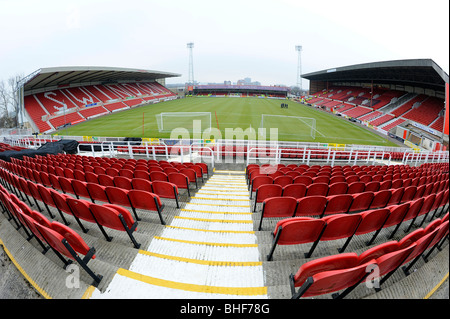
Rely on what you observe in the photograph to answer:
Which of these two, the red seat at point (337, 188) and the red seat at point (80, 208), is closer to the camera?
the red seat at point (80, 208)

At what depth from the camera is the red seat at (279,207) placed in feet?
11.2

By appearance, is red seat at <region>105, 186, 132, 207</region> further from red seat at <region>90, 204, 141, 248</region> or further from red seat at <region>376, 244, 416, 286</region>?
red seat at <region>376, 244, 416, 286</region>

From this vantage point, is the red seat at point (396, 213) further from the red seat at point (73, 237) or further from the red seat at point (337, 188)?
the red seat at point (73, 237)

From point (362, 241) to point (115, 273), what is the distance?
3686 mm

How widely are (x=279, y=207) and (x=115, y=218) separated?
253 centimetres

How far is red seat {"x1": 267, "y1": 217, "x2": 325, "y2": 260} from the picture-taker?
8.45 ft

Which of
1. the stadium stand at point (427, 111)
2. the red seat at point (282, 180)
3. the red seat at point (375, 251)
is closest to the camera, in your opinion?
the red seat at point (375, 251)

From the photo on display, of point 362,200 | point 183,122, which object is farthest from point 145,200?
point 183,122

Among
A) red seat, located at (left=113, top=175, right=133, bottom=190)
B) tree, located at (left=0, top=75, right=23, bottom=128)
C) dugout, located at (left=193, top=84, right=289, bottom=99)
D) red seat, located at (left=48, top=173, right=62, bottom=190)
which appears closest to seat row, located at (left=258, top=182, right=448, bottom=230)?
red seat, located at (left=113, top=175, right=133, bottom=190)

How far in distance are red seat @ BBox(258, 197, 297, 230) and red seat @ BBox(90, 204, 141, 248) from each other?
203 cm

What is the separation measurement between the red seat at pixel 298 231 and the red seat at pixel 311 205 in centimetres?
81

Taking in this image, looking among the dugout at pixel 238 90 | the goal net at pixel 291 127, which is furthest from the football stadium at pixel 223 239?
the dugout at pixel 238 90

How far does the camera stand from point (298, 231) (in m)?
2.68
